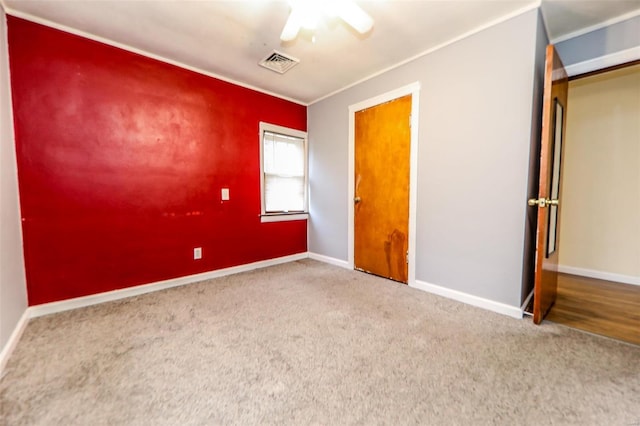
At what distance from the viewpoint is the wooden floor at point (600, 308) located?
6.39ft

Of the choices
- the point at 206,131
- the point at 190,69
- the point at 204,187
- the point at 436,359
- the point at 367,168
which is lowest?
the point at 436,359

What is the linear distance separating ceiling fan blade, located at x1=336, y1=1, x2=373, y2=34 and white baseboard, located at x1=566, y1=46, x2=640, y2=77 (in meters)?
2.00

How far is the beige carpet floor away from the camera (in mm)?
1202

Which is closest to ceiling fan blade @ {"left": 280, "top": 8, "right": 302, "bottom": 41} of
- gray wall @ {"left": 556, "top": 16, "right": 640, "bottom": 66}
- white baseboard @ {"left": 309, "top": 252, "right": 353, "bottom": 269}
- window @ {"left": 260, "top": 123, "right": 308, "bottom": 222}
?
window @ {"left": 260, "top": 123, "right": 308, "bottom": 222}

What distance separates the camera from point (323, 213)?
12.8 feet

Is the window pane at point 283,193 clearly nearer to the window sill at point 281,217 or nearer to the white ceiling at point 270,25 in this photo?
the window sill at point 281,217

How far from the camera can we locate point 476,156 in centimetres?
230

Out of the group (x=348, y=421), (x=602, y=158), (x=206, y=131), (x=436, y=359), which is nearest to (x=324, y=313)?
(x=436, y=359)

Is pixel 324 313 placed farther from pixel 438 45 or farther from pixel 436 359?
pixel 438 45

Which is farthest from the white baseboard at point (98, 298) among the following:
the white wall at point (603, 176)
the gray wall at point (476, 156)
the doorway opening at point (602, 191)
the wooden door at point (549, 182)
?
the white wall at point (603, 176)

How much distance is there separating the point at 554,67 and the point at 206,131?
329cm

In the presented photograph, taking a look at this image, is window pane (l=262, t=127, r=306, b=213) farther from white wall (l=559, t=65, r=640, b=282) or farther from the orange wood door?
white wall (l=559, t=65, r=640, b=282)

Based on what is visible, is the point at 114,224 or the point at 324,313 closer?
the point at 324,313

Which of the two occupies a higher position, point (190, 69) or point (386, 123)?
point (190, 69)
